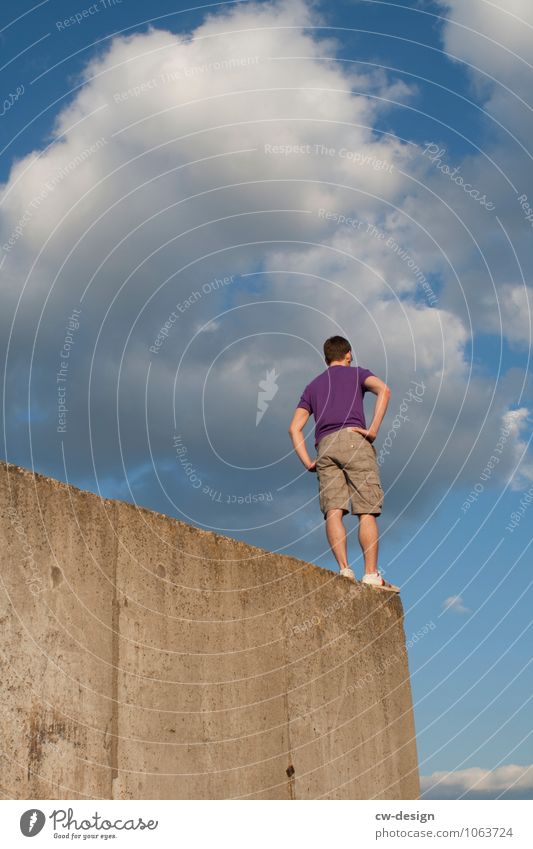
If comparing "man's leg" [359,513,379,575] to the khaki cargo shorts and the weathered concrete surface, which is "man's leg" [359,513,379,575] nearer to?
the khaki cargo shorts

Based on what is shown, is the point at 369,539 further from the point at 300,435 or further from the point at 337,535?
the point at 300,435

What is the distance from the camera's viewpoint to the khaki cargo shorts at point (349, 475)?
316 inches

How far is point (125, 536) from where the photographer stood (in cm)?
580

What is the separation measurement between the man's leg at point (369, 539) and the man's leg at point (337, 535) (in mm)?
154

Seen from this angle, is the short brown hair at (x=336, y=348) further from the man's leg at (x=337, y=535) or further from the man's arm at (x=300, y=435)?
the man's leg at (x=337, y=535)

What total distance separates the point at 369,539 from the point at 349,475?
22.0 inches

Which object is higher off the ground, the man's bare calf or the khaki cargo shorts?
the khaki cargo shorts

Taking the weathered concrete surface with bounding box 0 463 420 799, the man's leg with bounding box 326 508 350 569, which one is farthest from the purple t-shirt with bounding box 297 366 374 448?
the weathered concrete surface with bounding box 0 463 420 799

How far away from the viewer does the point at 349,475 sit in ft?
26.5

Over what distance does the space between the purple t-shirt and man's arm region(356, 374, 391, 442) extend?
0.11 meters

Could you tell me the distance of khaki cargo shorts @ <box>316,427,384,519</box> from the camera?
26.3ft

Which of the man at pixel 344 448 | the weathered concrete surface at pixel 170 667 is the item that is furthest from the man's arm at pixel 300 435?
the weathered concrete surface at pixel 170 667
